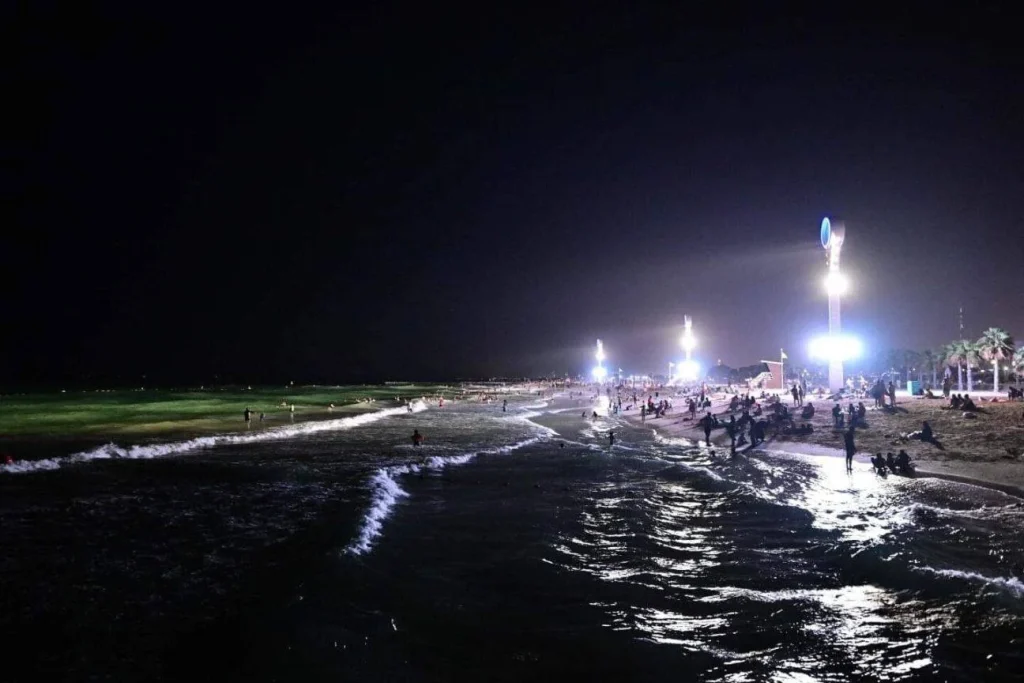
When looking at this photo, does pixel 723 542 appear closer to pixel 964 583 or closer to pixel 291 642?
pixel 964 583

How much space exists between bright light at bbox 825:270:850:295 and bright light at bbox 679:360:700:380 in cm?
7039

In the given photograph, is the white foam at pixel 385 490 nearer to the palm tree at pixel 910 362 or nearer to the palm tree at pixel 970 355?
the palm tree at pixel 970 355

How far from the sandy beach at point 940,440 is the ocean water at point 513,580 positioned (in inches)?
113

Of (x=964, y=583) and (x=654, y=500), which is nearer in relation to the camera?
(x=964, y=583)

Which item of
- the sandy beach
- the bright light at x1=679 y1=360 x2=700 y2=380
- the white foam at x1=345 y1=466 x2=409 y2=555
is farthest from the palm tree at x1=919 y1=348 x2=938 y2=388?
the white foam at x1=345 y1=466 x2=409 y2=555

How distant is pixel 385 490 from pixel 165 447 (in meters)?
21.3

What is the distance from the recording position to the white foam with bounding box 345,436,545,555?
562 inches

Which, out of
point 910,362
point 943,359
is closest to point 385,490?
point 943,359

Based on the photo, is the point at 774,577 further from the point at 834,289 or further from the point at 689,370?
the point at 689,370

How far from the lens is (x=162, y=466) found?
90.6 feet

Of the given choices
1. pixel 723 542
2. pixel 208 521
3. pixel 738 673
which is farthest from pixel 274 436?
pixel 738 673

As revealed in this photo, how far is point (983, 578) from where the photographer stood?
424 inches

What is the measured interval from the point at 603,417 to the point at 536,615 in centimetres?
5023

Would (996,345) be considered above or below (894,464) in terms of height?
above
